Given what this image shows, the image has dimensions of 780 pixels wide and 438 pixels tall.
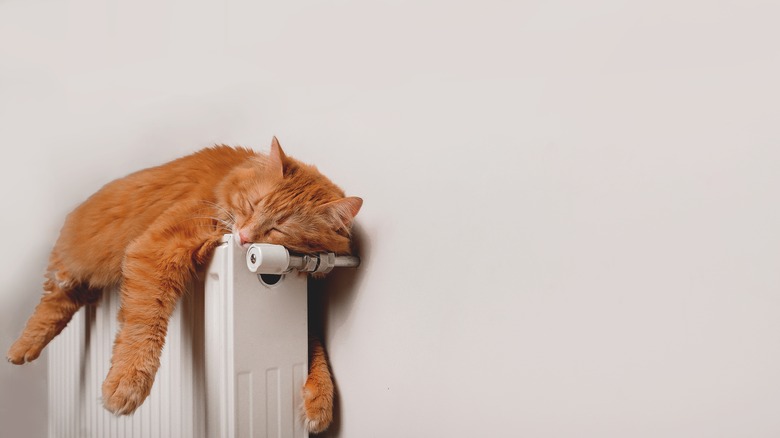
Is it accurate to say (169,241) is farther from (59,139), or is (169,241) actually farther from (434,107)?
(59,139)

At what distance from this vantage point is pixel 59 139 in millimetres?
1960

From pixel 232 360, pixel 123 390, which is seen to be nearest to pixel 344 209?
pixel 232 360

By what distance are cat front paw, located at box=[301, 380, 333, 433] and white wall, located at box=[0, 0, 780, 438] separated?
0.05 meters

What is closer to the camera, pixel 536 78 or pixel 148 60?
pixel 536 78

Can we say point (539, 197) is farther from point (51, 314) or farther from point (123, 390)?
point (51, 314)

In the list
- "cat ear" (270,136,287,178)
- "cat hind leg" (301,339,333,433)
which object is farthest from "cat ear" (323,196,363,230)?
"cat hind leg" (301,339,333,433)

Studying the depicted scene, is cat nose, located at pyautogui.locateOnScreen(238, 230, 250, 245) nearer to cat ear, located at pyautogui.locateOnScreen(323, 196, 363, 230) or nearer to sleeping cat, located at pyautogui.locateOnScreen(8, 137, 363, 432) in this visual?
sleeping cat, located at pyautogui.locateOnScreen(8, 137, 363, 432)

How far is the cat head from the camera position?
3.50 feet

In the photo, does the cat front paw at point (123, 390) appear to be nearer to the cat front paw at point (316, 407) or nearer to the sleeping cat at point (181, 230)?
the sleeping cat at point (181, 230)

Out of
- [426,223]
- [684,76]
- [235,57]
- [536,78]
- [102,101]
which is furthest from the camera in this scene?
[102,101]

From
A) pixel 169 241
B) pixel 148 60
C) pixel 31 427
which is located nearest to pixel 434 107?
pixel 169 241

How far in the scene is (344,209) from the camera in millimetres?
1069

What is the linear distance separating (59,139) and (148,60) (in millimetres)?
498

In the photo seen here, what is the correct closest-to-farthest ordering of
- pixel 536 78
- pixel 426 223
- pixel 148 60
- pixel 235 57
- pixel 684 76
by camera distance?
pixel 684 76 < pixel 536 78 < pixel 426 223 < pixel 235 57 < pixel 148 60
